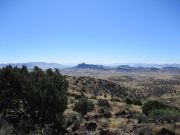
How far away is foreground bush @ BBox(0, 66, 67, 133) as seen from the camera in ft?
57.6

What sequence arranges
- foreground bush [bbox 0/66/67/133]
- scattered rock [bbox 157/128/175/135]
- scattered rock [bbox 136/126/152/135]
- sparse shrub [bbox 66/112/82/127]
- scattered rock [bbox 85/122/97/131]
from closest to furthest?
scattered rock [bbox 136/126/152/135], scattered rock [bbox 157/128/175/135], scattered rock [bbox 85/122/97/131], foreground bush [bbox 0/66/67/133], sparse shrub [bbox 66/112/82/127]

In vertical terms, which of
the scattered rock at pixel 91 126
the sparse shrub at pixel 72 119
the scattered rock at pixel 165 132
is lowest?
the sparse shrub at pixel 72 119

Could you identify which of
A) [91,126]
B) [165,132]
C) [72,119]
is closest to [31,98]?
[72,119]

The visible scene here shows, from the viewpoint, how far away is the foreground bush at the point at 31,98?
17.5m

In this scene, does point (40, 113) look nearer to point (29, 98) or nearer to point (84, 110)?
point (29, 98)

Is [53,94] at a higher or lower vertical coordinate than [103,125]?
higher

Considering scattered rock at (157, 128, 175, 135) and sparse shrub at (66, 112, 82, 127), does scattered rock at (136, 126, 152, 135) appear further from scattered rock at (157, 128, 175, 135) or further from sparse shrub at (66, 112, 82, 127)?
sparse shrub at (66, 112, 82, 127)

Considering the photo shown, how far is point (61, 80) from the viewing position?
67.8ft

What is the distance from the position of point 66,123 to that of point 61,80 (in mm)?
3423

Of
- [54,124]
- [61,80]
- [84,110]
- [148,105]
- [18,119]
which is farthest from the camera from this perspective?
[148,105]

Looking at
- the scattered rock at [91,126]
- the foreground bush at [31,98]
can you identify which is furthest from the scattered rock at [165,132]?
the foreground bush at [31,98]

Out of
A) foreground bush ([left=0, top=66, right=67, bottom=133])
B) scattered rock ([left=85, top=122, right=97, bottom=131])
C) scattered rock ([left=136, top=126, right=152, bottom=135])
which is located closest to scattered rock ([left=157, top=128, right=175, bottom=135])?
scattered rock ([left=136, top=126, right=152, bottom=135])

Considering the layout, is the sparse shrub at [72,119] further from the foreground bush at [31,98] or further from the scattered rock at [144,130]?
the scattered rock at [144,130]

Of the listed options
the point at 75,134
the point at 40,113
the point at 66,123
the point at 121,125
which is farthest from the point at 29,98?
the point at 121,125
